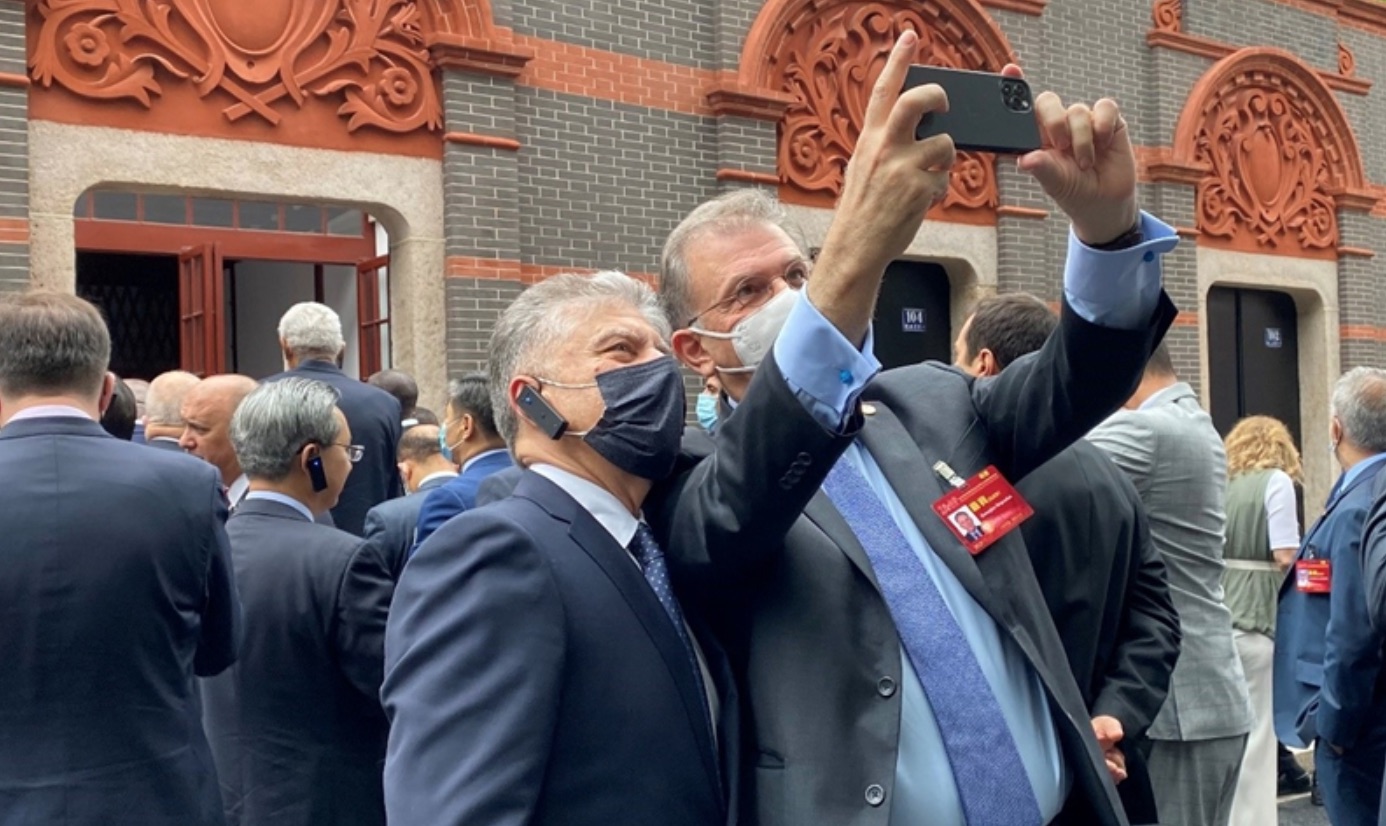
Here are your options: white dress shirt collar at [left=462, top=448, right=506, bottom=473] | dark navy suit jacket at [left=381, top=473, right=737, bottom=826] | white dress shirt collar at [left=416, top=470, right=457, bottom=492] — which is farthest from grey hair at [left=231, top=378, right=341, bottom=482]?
dark navy suit jacket at [left=381, top=473, right=737, bottom=826]

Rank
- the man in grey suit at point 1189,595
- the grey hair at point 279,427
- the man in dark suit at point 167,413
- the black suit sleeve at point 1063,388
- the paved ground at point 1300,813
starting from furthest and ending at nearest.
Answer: the paved ground at point 1300,813 → the man in dark suit at point 167,413 → the man in grey suit at point 1189,595 → the grey hair at point 279,427 → the black suit sleeve at point 1063,388

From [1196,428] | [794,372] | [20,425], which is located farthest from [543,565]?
[1196,428]

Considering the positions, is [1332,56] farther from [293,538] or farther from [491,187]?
[293,538]

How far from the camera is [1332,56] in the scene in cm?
1479

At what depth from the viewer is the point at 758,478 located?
1900mm

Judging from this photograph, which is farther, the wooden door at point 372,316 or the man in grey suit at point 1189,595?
the wooden door at point 372,316

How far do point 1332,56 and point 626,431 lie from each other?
1471cm

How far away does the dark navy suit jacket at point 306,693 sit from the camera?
12.3 feet

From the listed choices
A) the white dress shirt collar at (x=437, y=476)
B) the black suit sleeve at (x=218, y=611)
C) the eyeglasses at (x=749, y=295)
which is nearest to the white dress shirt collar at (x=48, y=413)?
the black suit sleeve at (x=218, y=611)

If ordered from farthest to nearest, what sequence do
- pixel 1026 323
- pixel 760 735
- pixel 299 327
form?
pixel 299 327
pixel 1026 323
pixel 760 735

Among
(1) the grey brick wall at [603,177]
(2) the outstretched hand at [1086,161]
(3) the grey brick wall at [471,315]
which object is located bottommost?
(2) the outstretched hand at [1086,161]

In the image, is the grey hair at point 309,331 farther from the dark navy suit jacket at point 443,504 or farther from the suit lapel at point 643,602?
the suit lapel at point 643,602

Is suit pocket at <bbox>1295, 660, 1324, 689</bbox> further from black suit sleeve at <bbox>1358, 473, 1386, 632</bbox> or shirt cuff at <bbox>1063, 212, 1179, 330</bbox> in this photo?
shirt cuff at <bbox>1063, 212, 1179, 330</bbox>

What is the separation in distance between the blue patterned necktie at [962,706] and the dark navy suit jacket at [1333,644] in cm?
237
